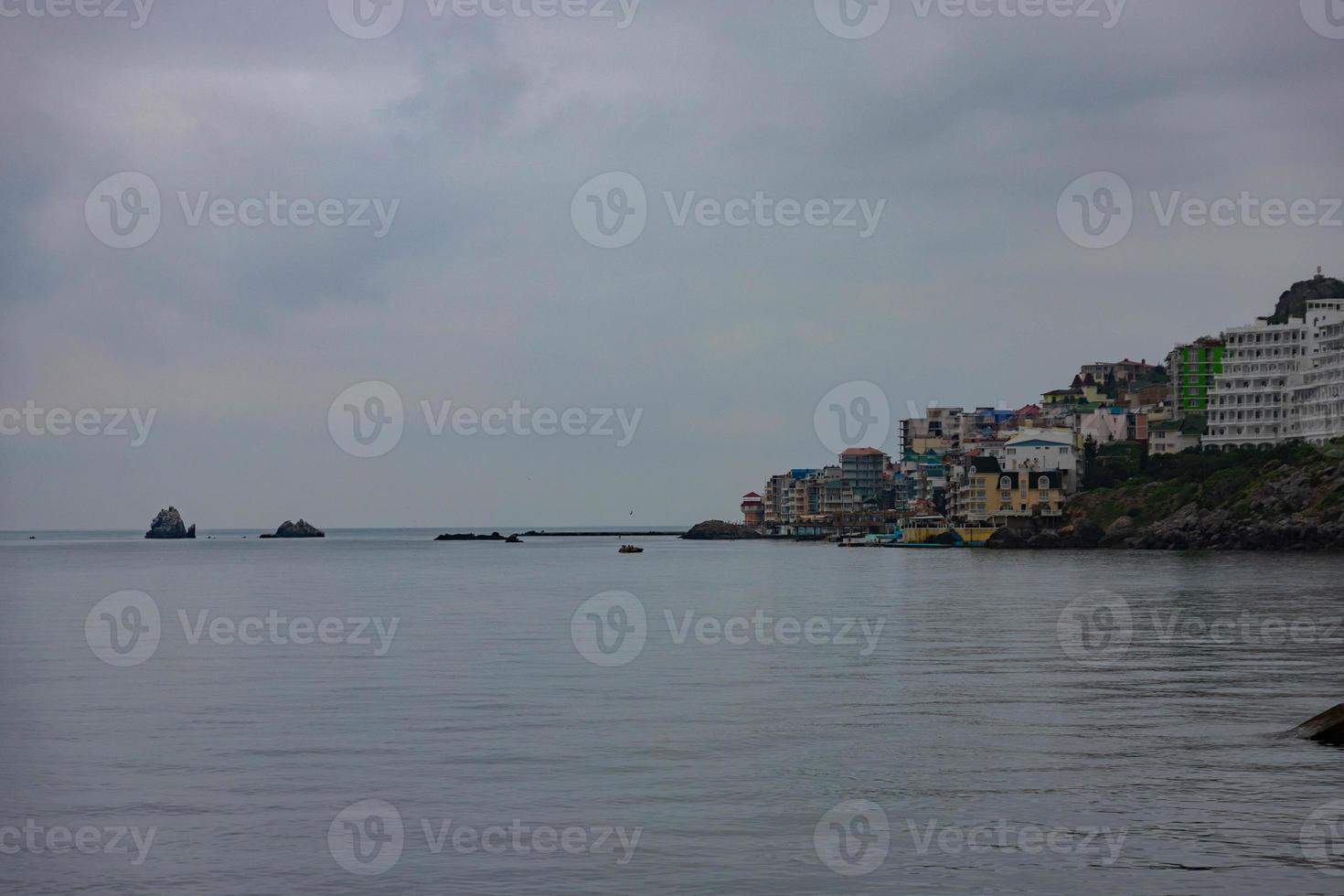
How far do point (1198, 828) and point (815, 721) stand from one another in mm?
11623

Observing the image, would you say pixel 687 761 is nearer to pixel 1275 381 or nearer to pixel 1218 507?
pixel 1218 507

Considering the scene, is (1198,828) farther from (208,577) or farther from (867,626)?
(208,577)

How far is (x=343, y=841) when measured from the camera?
19672mm

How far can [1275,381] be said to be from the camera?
18212 centimetres

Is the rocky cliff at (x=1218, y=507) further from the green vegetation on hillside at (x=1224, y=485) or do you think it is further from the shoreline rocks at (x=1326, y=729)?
the shoreline rocks at (x=1326, y=729)

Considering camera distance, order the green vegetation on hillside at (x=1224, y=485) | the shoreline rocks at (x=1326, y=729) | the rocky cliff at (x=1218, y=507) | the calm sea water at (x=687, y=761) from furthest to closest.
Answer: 1. the green vegetation on hillside at (x=1224, y=485)
2. the rocky cliff at (x=1218, y=507)
3. the shoreline rocks at (x=1326, y=729)
4. the calm sea water at (x=687, y=761)

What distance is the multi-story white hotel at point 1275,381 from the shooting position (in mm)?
171750

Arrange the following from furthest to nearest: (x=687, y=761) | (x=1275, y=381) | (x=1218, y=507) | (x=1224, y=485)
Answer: (x=1275, y=381) < (x=1224, y=485) < (x=1218, y=507) < (x=687, y=761)

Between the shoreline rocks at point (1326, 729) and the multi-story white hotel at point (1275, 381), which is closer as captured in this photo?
the shoreline rocks at point (1326, 729)

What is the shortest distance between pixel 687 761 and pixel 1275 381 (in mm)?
176725

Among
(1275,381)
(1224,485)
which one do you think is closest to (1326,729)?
(1224,485)

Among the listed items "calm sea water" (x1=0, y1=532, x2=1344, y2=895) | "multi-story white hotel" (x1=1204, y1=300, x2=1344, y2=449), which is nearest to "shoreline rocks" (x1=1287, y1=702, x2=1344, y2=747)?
"calm sea water" (x1=0, y1=532, x2=1344, y2=895)

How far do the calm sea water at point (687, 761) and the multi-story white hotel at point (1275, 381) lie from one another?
126598 millimetres

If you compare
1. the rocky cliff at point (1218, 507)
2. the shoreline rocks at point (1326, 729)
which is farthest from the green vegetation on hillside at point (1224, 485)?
the shoreline rocks at point (1326, 729)
